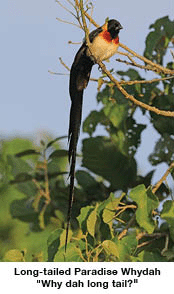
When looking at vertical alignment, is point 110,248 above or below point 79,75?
below

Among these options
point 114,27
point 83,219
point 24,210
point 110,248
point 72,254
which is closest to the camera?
point 110,248

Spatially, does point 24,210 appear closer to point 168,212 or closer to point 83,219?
point 83,219

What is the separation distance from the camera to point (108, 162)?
12.0 feet

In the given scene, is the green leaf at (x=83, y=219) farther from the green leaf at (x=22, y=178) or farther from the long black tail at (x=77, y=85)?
the green leaf at (x=22, y=178)

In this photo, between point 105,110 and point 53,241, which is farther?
point 105,110

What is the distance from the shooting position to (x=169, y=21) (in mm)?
3674

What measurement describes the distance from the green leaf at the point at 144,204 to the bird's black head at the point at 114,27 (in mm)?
1039

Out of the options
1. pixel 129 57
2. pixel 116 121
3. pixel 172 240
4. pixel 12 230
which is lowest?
pixel 12 230

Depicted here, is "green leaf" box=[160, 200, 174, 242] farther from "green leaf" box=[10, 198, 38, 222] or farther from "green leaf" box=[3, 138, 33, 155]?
"green leaf" box=[3, 138, 33, 155]

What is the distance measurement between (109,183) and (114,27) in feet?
3.25

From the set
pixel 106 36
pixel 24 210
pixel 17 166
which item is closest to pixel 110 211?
pixel 106 36

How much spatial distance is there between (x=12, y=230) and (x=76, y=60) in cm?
667
